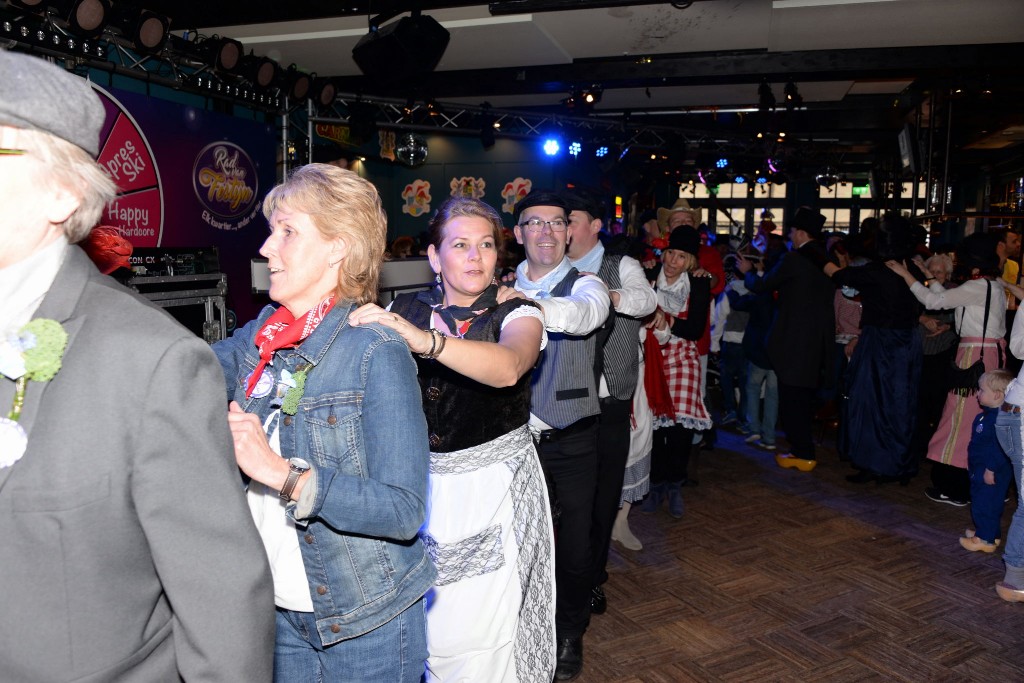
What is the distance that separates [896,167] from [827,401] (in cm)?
730

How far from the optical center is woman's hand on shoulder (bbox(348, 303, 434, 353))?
1.40 metres

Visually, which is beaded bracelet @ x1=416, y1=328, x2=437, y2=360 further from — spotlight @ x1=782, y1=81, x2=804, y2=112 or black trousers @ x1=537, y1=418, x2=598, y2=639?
spotlight @ x1=782, y1=81, x2=804, y2=112

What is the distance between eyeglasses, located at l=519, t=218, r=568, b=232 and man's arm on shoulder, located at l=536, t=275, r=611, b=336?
0.79 ft

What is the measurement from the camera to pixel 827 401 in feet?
22.5

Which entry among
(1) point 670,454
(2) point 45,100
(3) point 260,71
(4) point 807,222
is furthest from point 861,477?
(3) point 260,71

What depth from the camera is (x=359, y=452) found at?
4.44ft

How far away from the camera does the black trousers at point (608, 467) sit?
3152 mm

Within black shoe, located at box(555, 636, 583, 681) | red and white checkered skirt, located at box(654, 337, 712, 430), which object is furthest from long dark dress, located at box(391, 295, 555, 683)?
red and white checkered skirt, located at box(654, 337, 712, 430)

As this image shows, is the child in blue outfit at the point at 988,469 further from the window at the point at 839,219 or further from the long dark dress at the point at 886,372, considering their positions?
the window at the point at 839,219

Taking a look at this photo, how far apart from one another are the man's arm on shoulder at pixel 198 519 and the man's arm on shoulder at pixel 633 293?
2104mm

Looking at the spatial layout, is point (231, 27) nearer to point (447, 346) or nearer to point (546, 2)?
point (546, 2)

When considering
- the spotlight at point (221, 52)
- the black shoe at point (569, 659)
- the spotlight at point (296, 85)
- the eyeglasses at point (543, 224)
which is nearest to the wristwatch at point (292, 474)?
the eyeglasses at point (543, 224)

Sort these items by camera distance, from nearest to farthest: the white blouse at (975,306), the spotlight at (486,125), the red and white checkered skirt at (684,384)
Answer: the red and white checkered skirt at (684,384) → the white blouse at (975,306) → the spotlight at (486,125)

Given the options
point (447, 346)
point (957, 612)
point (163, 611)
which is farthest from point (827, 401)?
point (163, 611)
